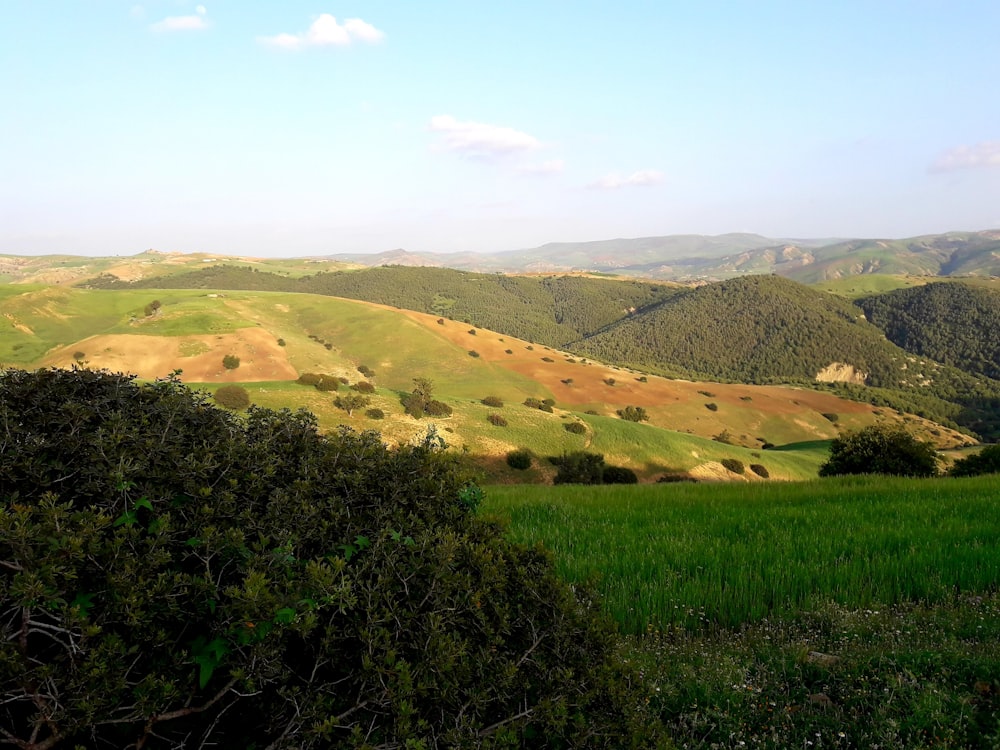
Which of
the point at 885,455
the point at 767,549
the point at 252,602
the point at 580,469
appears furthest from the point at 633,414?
the point at 252,602

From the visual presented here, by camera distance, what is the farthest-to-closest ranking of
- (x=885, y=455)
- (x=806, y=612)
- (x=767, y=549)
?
(x=885, y=455)
(x=767, y=549)
(x=806, y=612)

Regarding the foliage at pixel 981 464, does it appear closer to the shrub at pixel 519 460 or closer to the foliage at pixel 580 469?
the foliage at pixel 580 469

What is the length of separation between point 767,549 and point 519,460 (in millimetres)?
34885

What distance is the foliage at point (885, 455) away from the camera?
25.9 m

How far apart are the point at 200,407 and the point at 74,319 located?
14886 cm

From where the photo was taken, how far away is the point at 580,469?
40.7 meters

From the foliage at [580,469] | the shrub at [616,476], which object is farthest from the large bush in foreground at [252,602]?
the shrub at [616,476]

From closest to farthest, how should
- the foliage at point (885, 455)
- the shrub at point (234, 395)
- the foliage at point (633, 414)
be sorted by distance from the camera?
the foliage at point (885, 455)
the shrub at point (234, 395)
the foliage at point (633, 414)

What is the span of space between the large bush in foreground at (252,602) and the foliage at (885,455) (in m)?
28.4

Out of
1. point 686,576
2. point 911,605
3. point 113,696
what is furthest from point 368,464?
point 911,605

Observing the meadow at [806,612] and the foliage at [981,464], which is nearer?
the meadow at [806,612]

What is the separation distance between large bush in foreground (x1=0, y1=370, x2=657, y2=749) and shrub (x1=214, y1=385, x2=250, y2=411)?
41.3 m

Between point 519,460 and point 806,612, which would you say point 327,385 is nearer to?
point 519,460

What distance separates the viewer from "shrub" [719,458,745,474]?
51219mm
